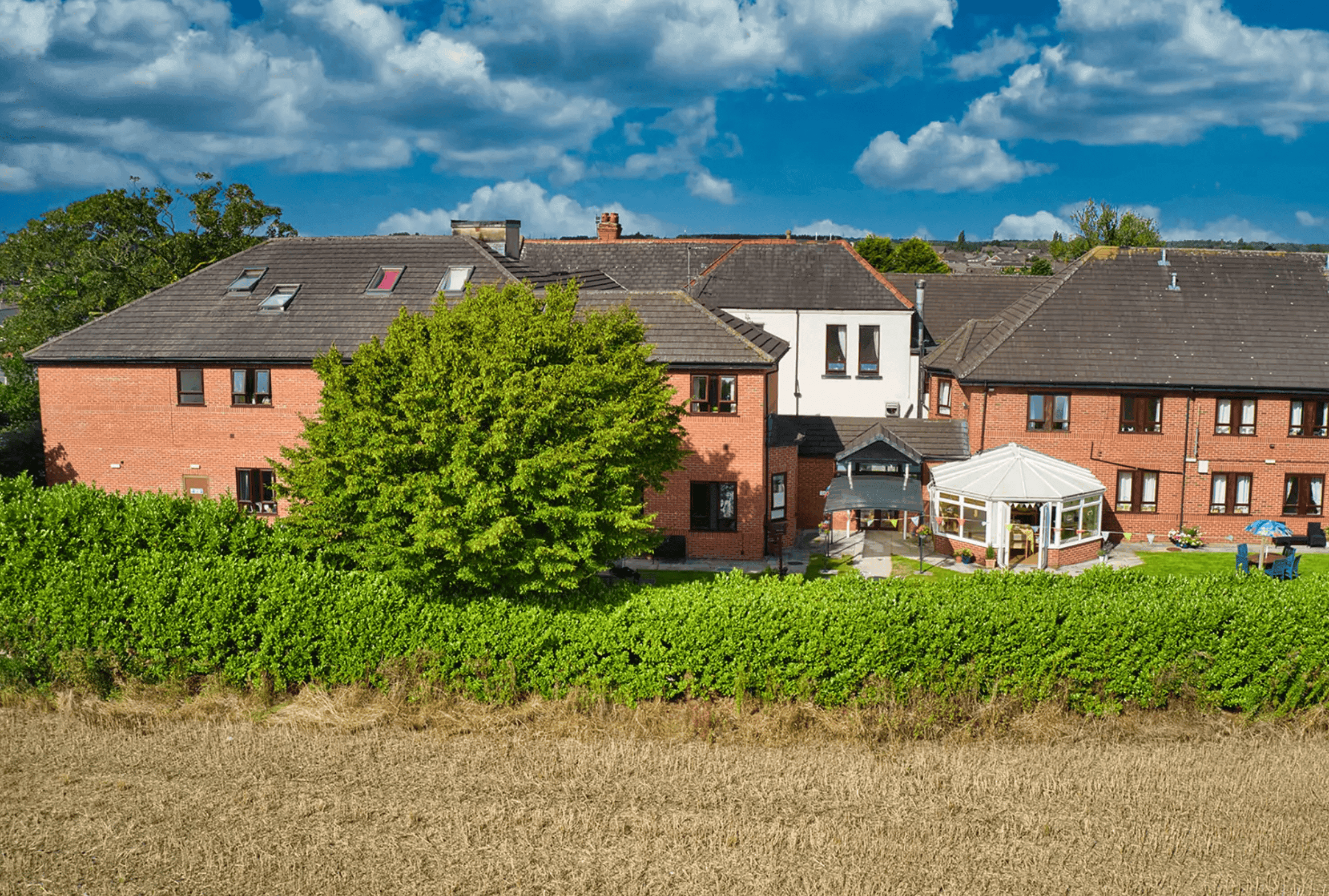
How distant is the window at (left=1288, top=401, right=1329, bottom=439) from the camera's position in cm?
3119

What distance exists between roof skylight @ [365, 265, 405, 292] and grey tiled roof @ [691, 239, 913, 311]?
13.0m

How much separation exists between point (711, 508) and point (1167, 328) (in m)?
16.2

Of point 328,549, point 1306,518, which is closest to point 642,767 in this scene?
point 328,549

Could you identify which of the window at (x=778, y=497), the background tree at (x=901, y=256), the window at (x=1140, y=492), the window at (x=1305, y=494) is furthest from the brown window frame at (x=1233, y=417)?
the background tree at (x=901, y=256)

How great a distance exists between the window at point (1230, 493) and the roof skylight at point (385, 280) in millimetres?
25632

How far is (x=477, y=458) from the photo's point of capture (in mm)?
17141

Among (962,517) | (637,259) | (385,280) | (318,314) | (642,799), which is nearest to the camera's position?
(642,799)

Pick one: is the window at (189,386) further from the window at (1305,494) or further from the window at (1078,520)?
the window at (1305,494)

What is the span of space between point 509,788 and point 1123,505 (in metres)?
23.5

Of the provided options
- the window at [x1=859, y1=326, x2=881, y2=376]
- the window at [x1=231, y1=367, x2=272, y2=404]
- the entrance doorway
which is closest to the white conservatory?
the entrance doorway

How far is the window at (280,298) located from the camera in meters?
30.6

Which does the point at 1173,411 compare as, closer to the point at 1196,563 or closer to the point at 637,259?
the point at 1196,563

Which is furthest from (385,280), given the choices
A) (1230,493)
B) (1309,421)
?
(1309,421)

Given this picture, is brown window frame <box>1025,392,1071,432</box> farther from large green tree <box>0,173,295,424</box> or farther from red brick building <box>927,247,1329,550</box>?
large green tree <box>0,173,295,424</box>
